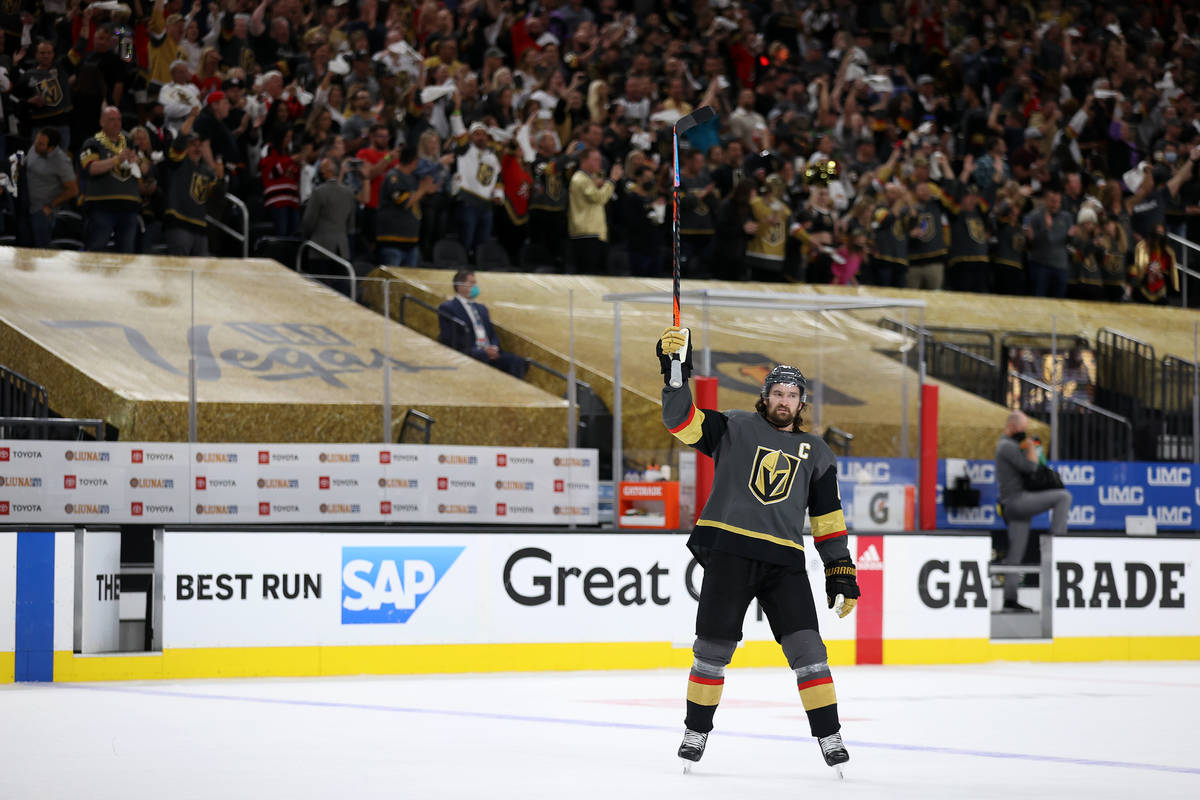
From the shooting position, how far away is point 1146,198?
71.0ft

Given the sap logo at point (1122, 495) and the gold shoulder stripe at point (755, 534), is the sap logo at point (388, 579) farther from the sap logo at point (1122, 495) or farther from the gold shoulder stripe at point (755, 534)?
the sap logo at point (1122, 495)

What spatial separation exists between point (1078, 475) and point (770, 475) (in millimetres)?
9337

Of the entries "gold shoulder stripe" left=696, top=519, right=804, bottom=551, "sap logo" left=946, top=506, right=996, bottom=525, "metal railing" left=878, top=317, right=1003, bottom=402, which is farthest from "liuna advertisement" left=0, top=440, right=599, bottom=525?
"gold shoulder stripe" left=696, top=519, right=804, bottom=551

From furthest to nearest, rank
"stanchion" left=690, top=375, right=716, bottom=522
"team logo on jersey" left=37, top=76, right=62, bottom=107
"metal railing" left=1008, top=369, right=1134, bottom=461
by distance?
1. "metal railing" left=1008, top=369, right=1134, bottom=461
2. "team logo on jersey" left=37, top=76, right=62, bottom=107
3. "stanchion" left=690, top=375, right=716, bottom=522

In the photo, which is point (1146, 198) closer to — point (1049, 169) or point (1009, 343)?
point (1049, 169)

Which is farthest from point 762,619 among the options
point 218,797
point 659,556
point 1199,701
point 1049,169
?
point 1049,169

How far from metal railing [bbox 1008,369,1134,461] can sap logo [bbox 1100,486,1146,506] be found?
28 centimetres

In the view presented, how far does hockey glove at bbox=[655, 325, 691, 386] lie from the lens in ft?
22.2

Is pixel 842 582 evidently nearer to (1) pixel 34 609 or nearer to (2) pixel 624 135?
(1) pixel 34 609

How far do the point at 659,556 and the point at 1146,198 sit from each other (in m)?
11.7

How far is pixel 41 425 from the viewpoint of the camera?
1162cm

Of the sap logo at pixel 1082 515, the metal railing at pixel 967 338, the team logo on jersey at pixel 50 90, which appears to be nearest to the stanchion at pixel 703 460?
the metal railing at pixel 967 338

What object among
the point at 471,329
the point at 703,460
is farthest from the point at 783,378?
the point at 471,329

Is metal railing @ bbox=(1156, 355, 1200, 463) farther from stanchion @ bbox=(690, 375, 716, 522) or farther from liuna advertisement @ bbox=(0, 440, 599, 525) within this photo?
liuna advertisement @ bbox=(0, 440, 599, 525)
